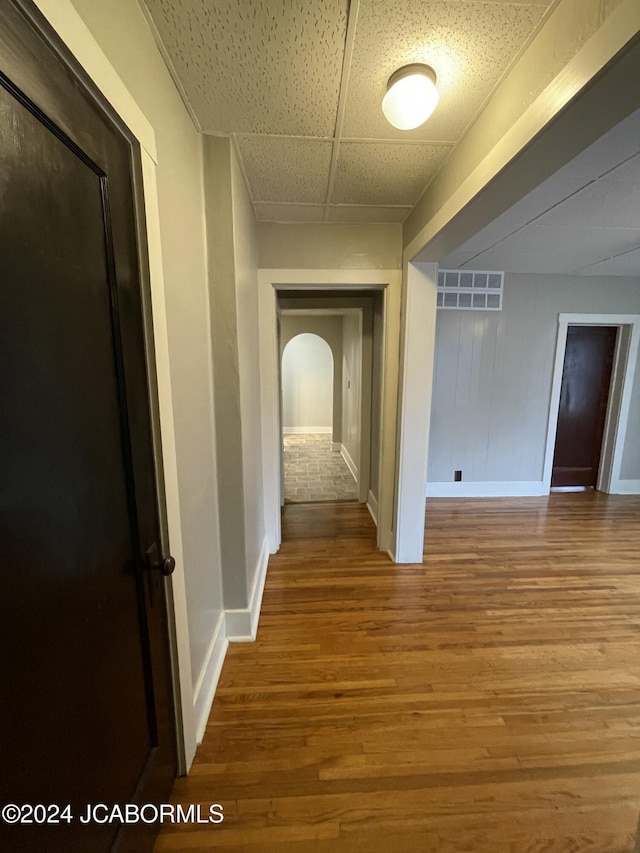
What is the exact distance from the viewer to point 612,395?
3920 millimetres

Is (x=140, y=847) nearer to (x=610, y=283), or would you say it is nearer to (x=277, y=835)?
(x=277, y=835)

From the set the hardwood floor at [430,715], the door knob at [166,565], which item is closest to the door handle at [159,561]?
the door knob at [166,565]

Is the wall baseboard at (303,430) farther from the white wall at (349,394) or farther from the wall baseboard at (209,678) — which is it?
the wall baseboard at (209,678)

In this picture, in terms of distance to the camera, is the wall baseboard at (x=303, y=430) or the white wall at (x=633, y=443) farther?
the wall baseboard at (x=303, y=430)

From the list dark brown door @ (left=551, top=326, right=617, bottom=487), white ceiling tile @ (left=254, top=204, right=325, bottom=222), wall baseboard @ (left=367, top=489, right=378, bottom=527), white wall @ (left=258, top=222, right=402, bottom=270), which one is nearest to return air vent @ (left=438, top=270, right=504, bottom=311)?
dark brown door @ (left=551, top=326, right=617, bottom=487)

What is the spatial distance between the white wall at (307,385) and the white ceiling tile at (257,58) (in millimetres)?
5646

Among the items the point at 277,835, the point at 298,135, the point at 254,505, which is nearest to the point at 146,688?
the point at 277,835

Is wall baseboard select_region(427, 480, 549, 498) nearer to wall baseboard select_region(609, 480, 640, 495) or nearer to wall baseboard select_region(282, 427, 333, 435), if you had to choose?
wall baseboard select_region(609, 480, 640, 495)

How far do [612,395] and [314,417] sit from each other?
4.92 meters

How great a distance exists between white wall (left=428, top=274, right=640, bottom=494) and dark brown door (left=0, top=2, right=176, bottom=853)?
342 cm

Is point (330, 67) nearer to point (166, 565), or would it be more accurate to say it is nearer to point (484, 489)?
point (166, 565)

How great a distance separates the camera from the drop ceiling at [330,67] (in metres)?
0.93

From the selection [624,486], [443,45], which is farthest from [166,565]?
[624,486]

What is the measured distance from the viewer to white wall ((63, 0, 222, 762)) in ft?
2.91
